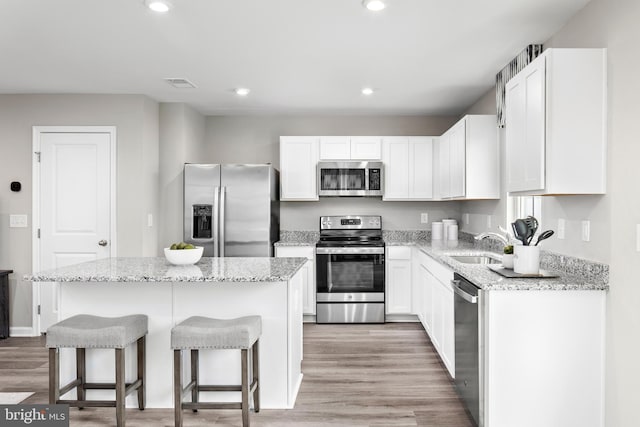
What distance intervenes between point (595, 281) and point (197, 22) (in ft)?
9.23

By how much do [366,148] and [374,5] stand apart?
2832mm

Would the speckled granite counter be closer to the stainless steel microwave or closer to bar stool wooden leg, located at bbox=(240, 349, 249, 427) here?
the stainless steel microwave

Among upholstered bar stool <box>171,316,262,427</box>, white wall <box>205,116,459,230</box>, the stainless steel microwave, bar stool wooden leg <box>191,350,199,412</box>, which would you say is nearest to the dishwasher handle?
upholstered bar stool <box>171,316,262,427</box>

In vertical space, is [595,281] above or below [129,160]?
below

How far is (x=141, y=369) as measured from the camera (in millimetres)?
2830

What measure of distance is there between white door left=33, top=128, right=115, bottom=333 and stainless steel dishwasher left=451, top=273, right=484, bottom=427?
3.49 meters

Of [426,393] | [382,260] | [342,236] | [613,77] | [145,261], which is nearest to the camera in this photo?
[613,77]

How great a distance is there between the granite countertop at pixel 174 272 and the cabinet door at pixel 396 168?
7.73ft

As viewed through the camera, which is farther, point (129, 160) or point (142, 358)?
point (129, 160)

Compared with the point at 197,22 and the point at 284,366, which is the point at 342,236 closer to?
the point at 284,366

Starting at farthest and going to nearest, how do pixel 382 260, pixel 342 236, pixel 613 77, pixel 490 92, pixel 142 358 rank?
pixel 342 236 < pixel 382 260 < pixel 490 92 < pixel 142 358 < pixel 613 77

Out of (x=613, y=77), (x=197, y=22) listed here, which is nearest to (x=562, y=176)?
(x=613, y=77)

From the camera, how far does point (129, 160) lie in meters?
4.61

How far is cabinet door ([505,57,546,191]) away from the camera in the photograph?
2.51m
